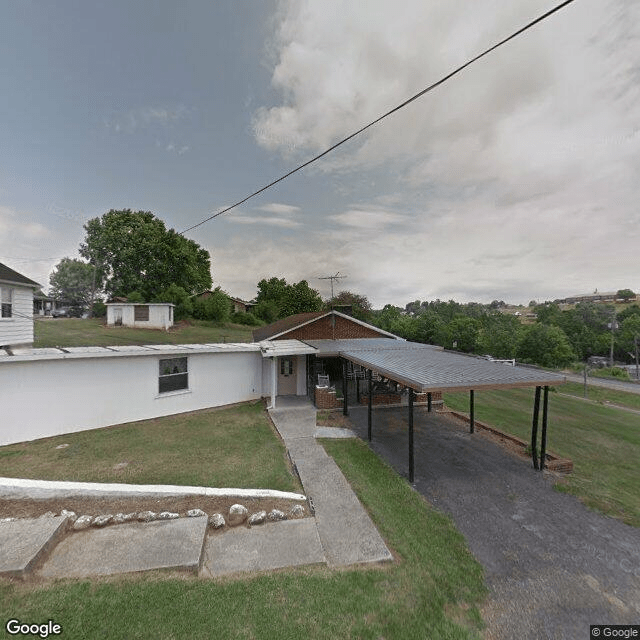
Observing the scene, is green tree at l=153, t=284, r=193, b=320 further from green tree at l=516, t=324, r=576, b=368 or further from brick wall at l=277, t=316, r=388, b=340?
green tree at l=516, t=324, r=576, b=368

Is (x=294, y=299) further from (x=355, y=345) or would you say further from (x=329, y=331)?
(x=355, y=345)

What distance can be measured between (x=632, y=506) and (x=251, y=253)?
87.3ft

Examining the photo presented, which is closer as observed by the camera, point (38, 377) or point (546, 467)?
point (546, 467)

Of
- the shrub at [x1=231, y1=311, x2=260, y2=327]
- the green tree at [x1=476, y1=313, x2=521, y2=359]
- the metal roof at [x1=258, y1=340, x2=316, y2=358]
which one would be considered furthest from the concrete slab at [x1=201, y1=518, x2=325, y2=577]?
the green tree at [x1=476, y1=313, x2=521, y2=359]

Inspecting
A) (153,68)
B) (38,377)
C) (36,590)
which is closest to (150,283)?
(153,68)

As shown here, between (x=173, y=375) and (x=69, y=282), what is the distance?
65.3 m

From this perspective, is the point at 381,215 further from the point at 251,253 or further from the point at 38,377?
the point at 38,377

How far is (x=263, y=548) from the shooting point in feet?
15.8

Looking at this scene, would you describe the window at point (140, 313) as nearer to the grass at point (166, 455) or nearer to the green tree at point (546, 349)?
the grass at point (166, 455)

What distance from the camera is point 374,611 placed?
12.6 ft

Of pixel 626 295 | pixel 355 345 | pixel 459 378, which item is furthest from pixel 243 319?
pixel 626 295

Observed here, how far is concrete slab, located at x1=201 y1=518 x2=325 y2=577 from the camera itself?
442 cm

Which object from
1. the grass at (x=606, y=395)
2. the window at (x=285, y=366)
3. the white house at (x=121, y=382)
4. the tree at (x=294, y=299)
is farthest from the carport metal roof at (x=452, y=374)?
the tree at (x=294, y=299)

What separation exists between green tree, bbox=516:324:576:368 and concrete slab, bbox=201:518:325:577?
4959 centimetres
